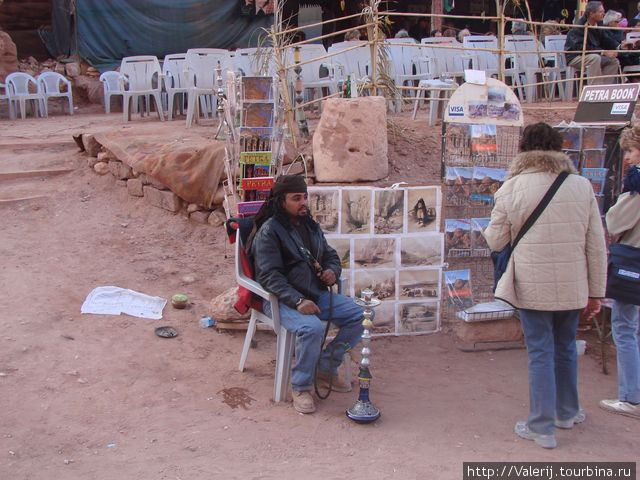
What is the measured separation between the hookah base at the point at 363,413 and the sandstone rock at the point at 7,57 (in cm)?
1066

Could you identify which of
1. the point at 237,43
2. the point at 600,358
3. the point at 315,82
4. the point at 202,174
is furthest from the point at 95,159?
the point at 237,43

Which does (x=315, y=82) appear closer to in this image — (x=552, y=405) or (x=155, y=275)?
(x=155, y=275)

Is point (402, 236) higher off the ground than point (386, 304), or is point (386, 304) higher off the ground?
point (402, 236)

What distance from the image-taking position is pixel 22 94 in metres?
11.2

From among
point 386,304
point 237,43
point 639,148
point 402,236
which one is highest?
point 237,43

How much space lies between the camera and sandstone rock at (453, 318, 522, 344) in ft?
16.9

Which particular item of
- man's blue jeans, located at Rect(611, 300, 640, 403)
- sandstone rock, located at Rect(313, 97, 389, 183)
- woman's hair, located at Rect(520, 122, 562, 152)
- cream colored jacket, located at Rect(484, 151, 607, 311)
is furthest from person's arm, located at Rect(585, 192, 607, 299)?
sandstone rock, located at Rect(313, 97, 389, 183)

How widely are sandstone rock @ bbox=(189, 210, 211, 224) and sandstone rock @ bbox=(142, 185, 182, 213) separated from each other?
A: 22cm

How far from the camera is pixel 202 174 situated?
6.77m

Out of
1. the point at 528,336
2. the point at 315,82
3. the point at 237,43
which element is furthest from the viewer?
the point at 237,43

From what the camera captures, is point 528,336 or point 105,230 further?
point 105,230

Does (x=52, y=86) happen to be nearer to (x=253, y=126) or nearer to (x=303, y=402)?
(x=253, y=126)

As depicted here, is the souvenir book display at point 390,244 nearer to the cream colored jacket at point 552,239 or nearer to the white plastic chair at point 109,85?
the cream colored jacket at point 552,239

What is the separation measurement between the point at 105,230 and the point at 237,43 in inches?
315
